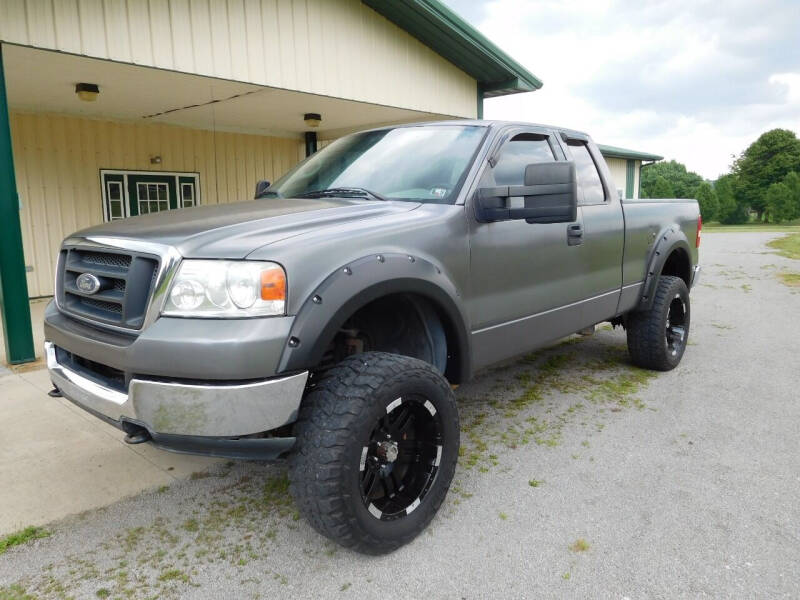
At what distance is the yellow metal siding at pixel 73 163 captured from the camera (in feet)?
29.9

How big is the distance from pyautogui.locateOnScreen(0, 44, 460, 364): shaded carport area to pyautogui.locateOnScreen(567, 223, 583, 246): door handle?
4846 millimetres

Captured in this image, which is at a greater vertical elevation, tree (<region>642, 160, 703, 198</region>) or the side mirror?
tree (<region>642, 160, 703, 198</region>)

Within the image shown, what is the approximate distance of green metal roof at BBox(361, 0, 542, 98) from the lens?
8.58 meters

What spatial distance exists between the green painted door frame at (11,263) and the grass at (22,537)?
3379 mm

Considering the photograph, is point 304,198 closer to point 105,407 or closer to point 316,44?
point 105,407

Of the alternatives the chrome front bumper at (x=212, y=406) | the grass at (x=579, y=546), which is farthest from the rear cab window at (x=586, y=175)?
the chrome front bumper at (x=212, y=406)

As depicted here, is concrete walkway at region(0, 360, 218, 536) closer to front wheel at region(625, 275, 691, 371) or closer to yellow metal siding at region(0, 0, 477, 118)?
yellow metal siding at region(0, 0, 477, 118)

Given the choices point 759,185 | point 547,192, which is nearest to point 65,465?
point 547,192

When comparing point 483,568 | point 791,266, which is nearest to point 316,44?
point 483,568

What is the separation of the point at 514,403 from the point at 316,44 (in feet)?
19.0

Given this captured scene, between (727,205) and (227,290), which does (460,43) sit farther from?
(727,205)

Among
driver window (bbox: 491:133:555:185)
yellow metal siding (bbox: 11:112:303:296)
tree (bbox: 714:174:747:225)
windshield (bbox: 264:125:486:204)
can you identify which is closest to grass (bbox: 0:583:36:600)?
windshield (bbox: 264:125:486:204)

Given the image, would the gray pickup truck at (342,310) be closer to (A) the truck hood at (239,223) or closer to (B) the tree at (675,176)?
(A) the truck hood at (239,223)

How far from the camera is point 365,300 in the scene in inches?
98.3
